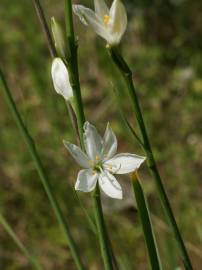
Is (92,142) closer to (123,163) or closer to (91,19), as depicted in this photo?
(123,163)

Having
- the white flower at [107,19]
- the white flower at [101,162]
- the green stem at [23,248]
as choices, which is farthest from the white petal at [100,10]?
the green stem at [23,248]

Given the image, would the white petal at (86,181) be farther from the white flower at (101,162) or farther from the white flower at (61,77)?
the white flower at (61,77)

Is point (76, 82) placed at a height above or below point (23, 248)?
above

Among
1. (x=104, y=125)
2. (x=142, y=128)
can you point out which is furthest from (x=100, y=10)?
(x=104, y=125)

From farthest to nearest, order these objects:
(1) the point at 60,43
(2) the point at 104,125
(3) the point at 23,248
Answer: (2) the point at 104,125
(3) the point at 23,248
(1) the point at 60,43

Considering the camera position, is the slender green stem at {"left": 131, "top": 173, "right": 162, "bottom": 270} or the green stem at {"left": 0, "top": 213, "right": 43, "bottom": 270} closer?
the slender green stem at {"left": 131, "top": 173, "right": 162, "bottom": 270}

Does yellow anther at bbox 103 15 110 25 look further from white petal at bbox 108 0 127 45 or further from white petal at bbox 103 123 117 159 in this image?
white petal at bbox 103 123 117 159

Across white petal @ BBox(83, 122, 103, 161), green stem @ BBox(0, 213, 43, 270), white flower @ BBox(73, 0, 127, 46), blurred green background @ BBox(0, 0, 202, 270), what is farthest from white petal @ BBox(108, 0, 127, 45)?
blurred green background @ BBox(0, 0, 202, 270)

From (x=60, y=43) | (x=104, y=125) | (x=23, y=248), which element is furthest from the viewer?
(x=104, y=125)
